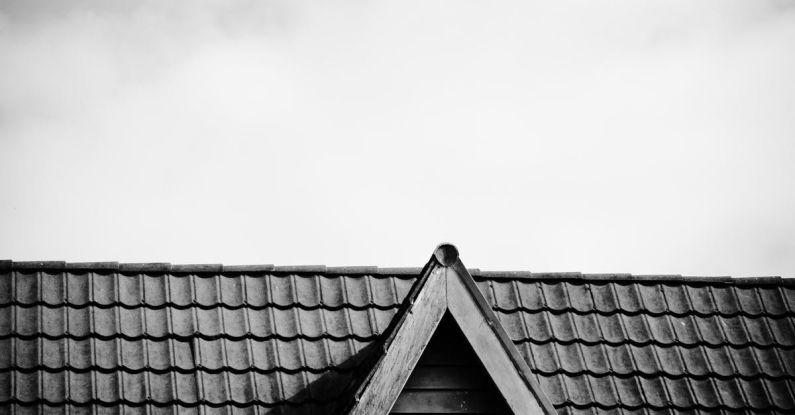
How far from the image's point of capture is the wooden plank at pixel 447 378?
20.5 feet

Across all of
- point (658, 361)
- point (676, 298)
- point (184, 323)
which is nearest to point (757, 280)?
point (676, 298)

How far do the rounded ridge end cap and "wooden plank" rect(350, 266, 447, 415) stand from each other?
6 centimetres

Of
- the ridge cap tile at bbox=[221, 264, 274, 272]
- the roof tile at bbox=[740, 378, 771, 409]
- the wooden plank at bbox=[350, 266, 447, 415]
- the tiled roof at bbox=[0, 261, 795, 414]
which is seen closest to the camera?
the wooden plank at bbox=[350, 266, 447, 415]

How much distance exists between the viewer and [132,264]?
7211 millimetres

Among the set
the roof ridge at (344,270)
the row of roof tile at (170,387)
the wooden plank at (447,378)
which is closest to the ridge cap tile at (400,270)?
the roof ridge at (344,270)

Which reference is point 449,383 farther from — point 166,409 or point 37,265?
point 37,265

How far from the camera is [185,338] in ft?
22.2

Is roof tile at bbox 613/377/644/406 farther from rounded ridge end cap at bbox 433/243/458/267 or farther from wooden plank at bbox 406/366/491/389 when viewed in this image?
rounded ridge end cap at bbox 433/243/458/267

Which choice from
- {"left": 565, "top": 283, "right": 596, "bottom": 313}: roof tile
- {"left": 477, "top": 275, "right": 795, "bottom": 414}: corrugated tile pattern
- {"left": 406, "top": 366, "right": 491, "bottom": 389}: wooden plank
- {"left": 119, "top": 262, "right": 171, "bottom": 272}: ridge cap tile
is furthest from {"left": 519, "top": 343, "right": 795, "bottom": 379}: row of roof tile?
{"left": 119, "top": 262, "right": 171, "bottom": 272}: ridge cap tile

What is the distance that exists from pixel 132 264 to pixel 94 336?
2.40ft

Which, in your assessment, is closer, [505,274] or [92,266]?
[92,266]

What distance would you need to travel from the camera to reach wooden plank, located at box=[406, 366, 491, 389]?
6242mm

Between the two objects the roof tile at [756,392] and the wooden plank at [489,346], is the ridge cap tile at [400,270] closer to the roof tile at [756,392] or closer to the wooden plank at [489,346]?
the wooden plank at [489,346]

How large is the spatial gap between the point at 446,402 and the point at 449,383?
0.13 metres
